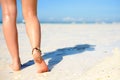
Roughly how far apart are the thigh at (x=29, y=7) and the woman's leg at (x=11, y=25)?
0.55 ft

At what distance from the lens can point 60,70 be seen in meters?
3.16

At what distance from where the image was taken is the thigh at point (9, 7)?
3205mm

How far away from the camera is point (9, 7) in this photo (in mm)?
3219

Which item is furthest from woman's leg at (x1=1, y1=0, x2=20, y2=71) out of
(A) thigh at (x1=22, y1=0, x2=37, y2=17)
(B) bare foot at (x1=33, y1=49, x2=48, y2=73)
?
(B) bare foot at (x1=33, y1=49, x2=48, y2=73)

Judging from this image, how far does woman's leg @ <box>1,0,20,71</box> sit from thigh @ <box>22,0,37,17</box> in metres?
0.17

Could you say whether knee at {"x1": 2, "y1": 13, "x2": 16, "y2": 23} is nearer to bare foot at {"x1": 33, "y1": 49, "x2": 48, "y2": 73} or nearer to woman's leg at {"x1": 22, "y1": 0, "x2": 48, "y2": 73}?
woman's leg at {"x1": 22, "y1": 0, "x2": 48, "y2": 73}

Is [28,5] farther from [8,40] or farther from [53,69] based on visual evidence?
[53,69]

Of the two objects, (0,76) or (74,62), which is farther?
(74,62)

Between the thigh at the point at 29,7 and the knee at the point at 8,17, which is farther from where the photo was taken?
the knee at the point at 8,17

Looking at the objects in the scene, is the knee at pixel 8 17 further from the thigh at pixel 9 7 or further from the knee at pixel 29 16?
the knee at pixel 29 16

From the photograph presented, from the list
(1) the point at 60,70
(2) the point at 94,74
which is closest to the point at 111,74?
(2) the point at 94,74

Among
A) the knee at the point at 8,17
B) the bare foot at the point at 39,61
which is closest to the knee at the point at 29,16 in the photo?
the knee at the point at 8,17

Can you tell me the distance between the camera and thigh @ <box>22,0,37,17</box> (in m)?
3.10

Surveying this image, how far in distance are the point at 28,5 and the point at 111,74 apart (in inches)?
47.0
